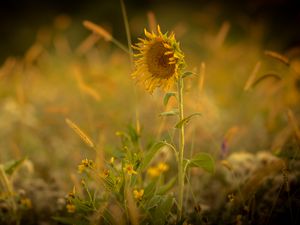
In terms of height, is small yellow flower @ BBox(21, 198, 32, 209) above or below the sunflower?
below

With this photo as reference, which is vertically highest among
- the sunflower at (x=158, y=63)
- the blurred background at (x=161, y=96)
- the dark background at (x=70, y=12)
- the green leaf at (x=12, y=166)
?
the dark background at (x=70, y=12)

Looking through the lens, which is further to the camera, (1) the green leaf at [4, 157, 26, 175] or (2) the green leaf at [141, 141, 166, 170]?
(1) the green leaf at [4, 157, 26, 175]

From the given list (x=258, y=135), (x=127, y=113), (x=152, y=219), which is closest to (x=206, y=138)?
(x=258, y=135)

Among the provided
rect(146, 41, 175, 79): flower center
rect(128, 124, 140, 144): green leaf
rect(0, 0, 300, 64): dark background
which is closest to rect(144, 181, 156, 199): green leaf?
rect(128, 124, 140, 144): green leaf

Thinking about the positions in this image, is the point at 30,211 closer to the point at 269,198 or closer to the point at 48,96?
the point at 269,198

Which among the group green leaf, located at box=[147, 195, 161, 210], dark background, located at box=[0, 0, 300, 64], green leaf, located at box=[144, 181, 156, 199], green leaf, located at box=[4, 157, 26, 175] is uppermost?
dark background, located at box=[0, 0, 300, 64]

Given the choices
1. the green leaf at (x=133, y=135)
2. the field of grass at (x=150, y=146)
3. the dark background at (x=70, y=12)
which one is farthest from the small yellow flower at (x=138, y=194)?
the dark background at (x=70, y=12)

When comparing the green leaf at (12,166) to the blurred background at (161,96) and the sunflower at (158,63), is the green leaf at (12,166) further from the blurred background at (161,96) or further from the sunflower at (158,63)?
the sunflower at (158,63)

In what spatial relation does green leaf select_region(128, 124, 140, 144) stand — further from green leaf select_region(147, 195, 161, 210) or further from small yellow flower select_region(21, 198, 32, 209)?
small yellow flower select_region(21, 198, 32, 209)
